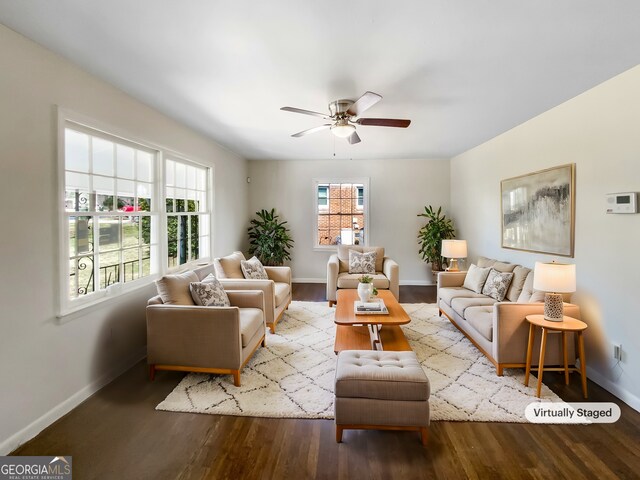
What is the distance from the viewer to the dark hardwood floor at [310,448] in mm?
1873

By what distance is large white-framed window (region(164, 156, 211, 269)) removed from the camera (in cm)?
408

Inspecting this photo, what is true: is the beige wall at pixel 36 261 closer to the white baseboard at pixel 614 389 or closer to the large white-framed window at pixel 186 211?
the large white-framed window at pixel 186 211

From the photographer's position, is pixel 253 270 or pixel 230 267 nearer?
pixel 230 267

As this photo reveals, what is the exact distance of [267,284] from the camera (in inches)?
154

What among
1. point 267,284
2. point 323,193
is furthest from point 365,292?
point 323,193

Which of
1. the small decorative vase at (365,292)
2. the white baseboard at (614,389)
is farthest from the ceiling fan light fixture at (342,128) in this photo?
the white baseboard at (614,389)

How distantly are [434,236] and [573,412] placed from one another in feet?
13.4

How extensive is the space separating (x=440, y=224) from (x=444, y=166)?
1.37 meters

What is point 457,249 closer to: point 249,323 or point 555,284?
point 555,284

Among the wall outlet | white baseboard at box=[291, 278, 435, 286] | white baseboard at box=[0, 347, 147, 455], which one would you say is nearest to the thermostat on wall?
the wall outlet

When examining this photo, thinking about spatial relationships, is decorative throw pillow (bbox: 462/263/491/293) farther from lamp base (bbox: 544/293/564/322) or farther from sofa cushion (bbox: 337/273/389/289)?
lamp base (bbox: 544/293/564/322)

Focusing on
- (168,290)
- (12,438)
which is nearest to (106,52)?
(168,290)

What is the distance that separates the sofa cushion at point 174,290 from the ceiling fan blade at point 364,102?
2347 mm

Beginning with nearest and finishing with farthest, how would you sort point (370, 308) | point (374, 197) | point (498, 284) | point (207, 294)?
point (207, 294) < point (370, 308) < point (498, 284) < point (374, 197)
